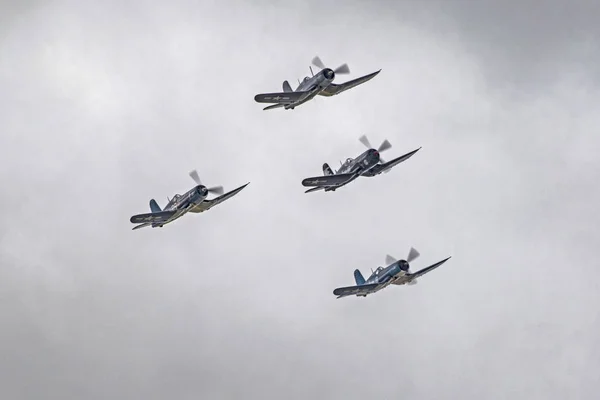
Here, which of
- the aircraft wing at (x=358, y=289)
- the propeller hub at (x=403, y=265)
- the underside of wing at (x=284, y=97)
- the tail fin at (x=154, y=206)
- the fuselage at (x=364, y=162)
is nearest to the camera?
the underside of wing at (x=284, y=97)

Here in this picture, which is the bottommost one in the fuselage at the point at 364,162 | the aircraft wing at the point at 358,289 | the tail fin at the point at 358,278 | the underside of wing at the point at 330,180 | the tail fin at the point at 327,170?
the aircraft wing at the point at 358,289

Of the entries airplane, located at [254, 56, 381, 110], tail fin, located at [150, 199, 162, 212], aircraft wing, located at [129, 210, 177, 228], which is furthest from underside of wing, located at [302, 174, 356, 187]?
tail fin, located at [150, 199, 162, 212]

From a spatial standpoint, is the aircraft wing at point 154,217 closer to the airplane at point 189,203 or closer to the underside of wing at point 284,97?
the airplane at point 189,203

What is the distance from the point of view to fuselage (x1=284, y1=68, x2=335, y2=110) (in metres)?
116

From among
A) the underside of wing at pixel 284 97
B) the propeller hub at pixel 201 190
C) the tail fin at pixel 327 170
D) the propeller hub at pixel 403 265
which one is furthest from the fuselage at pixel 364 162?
→ the propeller hub at pixel 201 190

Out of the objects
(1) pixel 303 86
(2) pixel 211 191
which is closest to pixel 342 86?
(1) pixel 303 86

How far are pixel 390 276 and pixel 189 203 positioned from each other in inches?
817

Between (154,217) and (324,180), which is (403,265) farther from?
(154,217)

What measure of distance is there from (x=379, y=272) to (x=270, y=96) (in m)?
20.9

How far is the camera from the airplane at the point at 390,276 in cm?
Answer: 12138

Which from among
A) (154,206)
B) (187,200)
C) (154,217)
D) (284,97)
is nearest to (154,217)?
(154,217)

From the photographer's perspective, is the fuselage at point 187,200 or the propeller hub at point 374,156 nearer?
the fuselage at point 187,200

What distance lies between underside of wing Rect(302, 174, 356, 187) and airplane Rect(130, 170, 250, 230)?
7308mm

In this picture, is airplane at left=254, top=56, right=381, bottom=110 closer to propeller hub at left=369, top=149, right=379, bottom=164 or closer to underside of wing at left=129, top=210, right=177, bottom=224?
propeller hub at left=369, top=149, right=379, bottom=164
